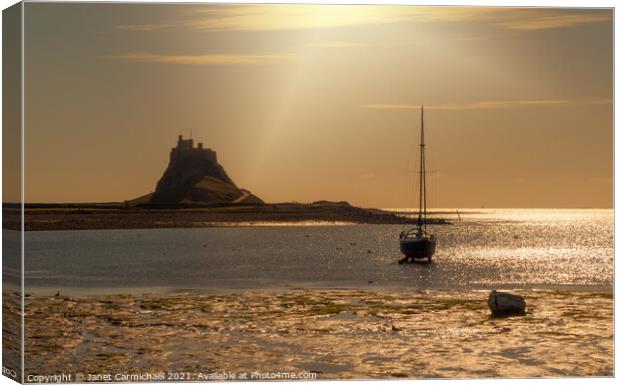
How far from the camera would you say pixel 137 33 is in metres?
19.1

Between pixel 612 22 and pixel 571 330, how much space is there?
6.20 meters

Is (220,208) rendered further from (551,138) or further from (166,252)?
(166,252)

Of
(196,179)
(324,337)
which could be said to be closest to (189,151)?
(196,179)

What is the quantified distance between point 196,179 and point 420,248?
100 feet

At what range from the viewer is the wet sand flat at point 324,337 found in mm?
17812

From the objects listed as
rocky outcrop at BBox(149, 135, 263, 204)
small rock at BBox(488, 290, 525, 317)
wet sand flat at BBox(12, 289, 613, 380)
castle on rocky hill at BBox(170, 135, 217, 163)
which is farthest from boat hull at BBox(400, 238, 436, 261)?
castle on rocky hill at BBox(170, 135, 217, 163)

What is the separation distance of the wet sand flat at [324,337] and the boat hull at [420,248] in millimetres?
24673

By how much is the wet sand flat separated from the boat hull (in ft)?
80.9

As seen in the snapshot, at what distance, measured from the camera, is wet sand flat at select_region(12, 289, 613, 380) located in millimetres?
17812

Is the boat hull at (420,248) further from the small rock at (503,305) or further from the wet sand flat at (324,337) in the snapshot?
the small rock at (503,305)

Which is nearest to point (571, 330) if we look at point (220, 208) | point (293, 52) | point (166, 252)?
point (293, 52)

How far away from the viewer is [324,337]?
20547mm

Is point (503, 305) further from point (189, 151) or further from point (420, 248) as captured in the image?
point (420, 248)

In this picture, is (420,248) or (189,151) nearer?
(189,151)
